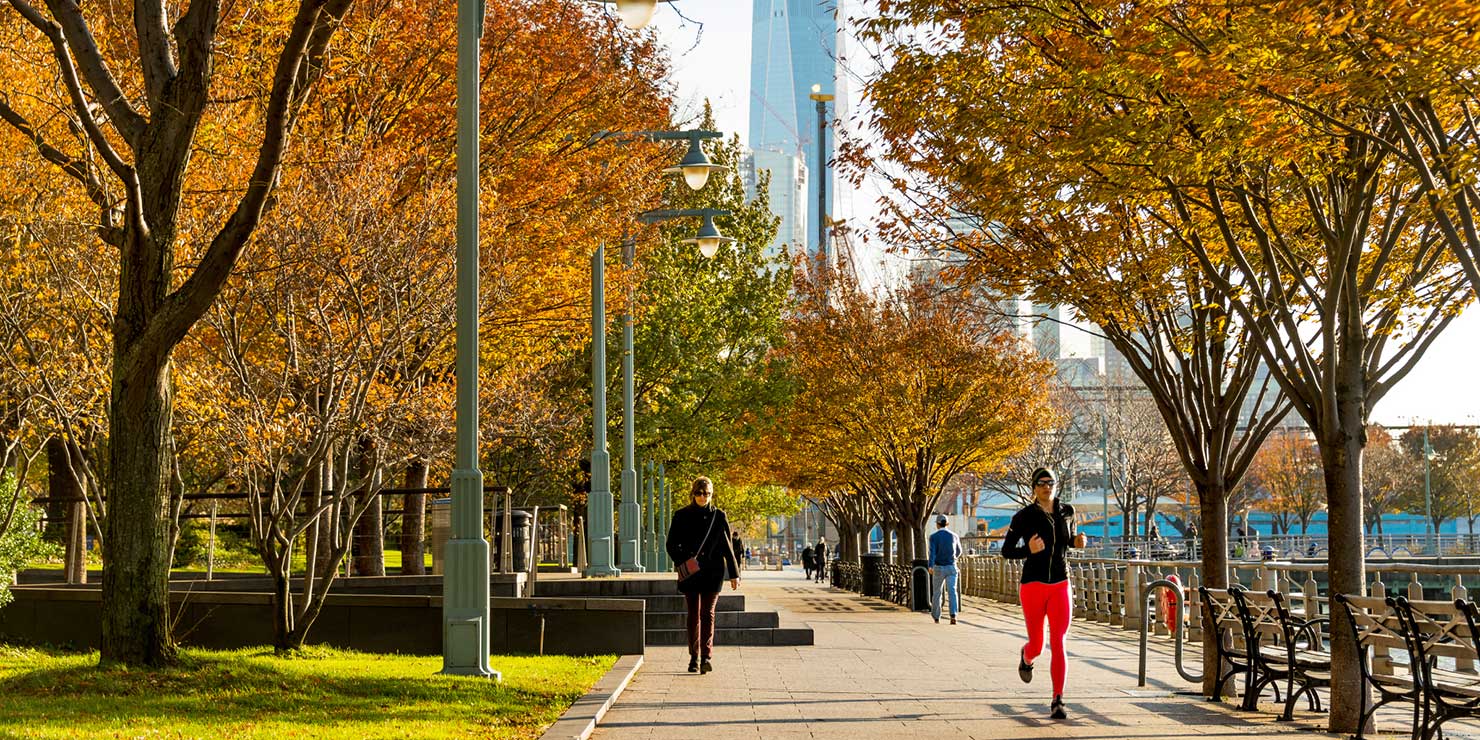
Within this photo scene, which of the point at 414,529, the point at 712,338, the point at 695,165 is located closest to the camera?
the point at 695,165

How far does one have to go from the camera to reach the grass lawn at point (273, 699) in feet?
30.0

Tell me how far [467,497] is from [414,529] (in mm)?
12570

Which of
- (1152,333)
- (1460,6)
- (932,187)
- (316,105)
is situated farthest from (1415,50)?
(316,105)

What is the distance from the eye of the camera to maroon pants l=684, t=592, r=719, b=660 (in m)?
14.3

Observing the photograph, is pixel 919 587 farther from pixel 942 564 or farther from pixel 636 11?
pixel 636 11

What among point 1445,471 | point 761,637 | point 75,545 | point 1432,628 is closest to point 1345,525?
point 1432,628

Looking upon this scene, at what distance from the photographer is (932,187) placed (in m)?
17.3

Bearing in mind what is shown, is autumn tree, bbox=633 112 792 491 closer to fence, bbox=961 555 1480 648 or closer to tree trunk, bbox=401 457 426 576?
fence, bbox=961 555 1480 648

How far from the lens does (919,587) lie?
32.3 m

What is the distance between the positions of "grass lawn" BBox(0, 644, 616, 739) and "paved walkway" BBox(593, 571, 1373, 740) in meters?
0.78

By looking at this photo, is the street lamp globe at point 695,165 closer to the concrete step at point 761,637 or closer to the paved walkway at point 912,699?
the concrete step at point 761,637

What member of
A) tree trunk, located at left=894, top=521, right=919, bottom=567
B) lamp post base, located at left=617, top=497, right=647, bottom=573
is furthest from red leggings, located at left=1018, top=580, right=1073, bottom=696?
tree trunk, located at left=894, top=521, right=919, bottom=567

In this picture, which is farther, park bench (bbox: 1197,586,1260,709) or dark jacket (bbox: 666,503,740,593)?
dark jacket (bbox: 666,503,740,593)

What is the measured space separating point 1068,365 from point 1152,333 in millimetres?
92054
